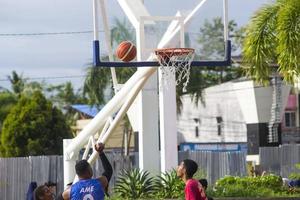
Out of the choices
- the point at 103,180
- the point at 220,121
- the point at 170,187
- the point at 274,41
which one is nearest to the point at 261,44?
the point at 274,41

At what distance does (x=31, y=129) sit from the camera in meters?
40.5

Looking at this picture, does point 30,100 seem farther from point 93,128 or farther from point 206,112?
point 206,112

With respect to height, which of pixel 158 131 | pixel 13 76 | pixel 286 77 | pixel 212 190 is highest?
pixel 13 76

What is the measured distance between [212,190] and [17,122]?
21.7 m

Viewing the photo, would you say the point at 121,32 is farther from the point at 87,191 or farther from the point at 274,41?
the point at 87,191

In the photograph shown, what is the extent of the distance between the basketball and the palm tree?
4515 mm

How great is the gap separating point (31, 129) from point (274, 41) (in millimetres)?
20189

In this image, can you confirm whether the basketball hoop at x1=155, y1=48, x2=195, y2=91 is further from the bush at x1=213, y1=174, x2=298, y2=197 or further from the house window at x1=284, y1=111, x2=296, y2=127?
the house window at x1=284, y1=111, x2=296, y2=127

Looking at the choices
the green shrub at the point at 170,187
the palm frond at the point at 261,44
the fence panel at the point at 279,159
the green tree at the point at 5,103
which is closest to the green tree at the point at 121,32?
the green shrub at the point at 170,187

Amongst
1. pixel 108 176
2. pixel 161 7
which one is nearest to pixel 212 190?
pixel 161 7

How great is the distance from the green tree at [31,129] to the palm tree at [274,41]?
18.8 metres

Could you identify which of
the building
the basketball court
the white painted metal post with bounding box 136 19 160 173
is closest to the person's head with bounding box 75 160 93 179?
the basketball court

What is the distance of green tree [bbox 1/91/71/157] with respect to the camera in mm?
40250

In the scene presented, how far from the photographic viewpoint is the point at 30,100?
4088 cm
